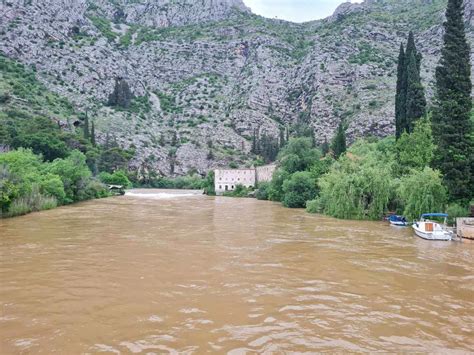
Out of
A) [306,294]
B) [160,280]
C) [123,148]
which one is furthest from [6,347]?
[123,148]

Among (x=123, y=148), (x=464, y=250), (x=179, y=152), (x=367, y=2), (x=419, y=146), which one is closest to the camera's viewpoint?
(x=464, y=250)

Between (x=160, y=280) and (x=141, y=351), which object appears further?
(x=160, y=280)

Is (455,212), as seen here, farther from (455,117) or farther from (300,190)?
(300,190)

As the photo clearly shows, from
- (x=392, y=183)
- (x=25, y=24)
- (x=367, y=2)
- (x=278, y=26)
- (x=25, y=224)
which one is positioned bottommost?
(x=25, y=224)

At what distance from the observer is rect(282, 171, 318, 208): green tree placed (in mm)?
52250

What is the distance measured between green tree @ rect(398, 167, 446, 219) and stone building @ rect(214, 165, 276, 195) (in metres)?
66.5

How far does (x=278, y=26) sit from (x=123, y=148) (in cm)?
10391

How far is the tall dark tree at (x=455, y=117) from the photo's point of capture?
96.3ft

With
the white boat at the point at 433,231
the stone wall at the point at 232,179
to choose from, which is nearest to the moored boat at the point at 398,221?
the white boat at the point at 433,231

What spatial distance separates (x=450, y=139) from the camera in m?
30.4

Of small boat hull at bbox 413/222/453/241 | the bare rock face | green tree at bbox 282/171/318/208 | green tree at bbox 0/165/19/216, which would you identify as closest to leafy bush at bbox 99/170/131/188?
green tree at bbox 282/171/318/208

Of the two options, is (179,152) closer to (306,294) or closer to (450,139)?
(450,139)

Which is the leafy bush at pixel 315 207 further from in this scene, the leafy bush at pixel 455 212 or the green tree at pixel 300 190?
the leafy bush at pixel 455 212

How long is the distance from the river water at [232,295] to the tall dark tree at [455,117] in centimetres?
822
